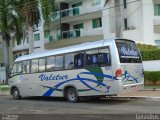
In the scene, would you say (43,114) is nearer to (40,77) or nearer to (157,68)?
(40,77)

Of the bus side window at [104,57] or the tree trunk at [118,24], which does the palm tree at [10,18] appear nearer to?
the tree trunk at [118,24]

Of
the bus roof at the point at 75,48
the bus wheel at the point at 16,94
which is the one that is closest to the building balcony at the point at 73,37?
the bus wheel at the point at 16,94

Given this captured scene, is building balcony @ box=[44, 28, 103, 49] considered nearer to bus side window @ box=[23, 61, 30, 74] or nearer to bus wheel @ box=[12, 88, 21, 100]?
bus wheel @ box=[12, 88, 21, 100]

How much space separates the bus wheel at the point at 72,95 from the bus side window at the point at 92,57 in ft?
6.19

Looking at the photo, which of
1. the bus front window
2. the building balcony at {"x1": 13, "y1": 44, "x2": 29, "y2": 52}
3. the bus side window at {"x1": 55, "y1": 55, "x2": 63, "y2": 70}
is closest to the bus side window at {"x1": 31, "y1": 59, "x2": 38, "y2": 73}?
the bus front window

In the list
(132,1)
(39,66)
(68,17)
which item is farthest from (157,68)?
(68,17)

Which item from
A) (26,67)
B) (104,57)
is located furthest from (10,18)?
(104,57)

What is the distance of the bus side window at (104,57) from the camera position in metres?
17.9

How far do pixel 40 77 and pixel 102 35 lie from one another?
2153 cm

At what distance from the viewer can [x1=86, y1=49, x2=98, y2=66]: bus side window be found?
18547 millimetres

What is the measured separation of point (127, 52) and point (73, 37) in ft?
93.7

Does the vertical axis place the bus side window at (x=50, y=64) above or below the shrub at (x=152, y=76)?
above

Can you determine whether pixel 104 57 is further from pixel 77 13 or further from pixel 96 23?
pixel 77 13

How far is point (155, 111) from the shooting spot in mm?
14547
